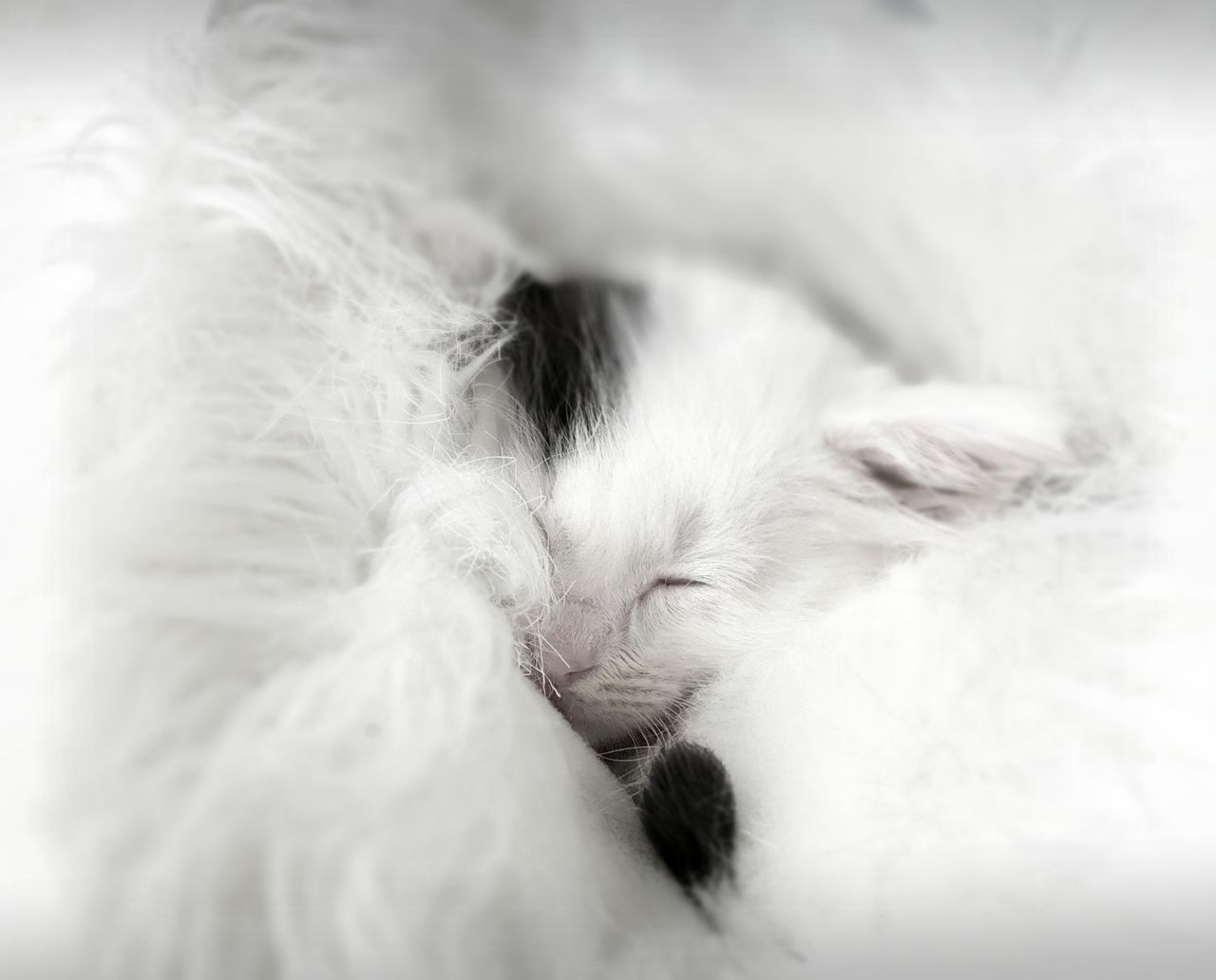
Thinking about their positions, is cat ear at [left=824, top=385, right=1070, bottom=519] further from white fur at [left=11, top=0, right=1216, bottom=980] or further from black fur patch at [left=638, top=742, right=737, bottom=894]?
black fur patch at [left=638, top=742, right=737, bottom=894]

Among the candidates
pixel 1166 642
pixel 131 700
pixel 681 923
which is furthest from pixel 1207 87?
pixel 131 700

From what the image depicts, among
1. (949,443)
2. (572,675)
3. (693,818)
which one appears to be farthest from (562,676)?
(949,443)

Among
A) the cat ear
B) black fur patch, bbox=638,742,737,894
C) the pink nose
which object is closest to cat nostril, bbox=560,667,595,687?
the pink nose

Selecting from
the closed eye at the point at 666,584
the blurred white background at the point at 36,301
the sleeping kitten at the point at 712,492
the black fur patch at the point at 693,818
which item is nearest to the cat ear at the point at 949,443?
the sleeping kitten at the point at 712,492

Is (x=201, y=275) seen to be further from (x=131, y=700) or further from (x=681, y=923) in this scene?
(x=681, y=923)

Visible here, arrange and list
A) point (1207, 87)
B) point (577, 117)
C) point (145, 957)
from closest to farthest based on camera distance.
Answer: point (145, 957) → point (1207, 87) → point (577, 117)

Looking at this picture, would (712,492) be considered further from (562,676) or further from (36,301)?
(36,301)
